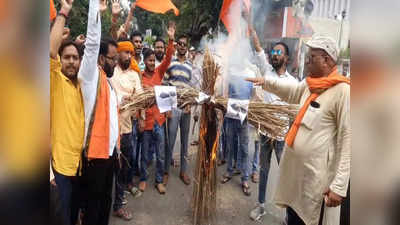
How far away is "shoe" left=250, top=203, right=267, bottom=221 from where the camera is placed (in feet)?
7.25

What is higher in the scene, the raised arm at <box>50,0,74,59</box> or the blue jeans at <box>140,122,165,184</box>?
the raised arm at <box>50,0,74,59</box>

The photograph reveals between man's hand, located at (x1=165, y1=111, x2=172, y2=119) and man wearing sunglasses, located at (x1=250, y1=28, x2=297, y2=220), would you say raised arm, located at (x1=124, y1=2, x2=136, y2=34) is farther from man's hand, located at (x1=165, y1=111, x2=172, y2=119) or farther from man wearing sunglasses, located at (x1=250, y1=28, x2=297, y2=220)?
man wearing sunglasses, located at (x1=250, y1=28, x2=297, y2=220)

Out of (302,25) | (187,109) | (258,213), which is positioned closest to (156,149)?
(187,109)

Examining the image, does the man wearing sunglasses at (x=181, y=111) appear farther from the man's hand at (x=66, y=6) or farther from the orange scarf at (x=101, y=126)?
the man's hand at (x=66, y=6)

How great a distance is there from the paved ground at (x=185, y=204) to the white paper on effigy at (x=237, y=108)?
0.37m

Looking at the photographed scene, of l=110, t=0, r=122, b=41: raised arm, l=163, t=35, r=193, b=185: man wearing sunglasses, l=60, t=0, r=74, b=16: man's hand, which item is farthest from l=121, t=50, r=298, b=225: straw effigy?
l=60, t=0, r=74, b=16: man's hand

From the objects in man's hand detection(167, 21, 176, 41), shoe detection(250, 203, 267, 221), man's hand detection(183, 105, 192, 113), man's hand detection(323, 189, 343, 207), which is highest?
man's hand detection(167, 21, 176, 41)

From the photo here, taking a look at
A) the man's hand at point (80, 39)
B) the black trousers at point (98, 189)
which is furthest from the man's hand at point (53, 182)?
the man's hand at point (80, 39)

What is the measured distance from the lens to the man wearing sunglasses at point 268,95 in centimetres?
209

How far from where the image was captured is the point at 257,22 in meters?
2.06

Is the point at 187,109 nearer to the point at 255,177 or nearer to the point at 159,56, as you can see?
the point at 159,56
